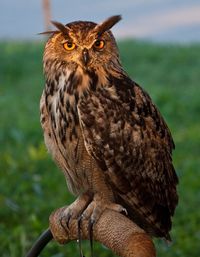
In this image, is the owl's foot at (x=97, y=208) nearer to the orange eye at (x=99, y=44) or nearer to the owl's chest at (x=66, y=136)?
the owl's chest at (x=66, y=136)

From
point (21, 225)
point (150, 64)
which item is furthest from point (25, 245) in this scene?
point (150, 64)

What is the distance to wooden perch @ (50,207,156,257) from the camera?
2.04m

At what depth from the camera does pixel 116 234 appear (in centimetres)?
222

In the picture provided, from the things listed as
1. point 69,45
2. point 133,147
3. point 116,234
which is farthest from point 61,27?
point 116,234

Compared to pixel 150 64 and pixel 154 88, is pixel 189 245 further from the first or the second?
pixel 150 64

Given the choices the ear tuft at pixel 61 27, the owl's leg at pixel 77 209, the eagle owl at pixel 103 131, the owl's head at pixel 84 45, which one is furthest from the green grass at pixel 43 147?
the ear tuft at pixel 61 27

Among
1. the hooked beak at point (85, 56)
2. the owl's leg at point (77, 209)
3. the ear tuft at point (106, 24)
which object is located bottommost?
the owl's leg at point (77, 209)

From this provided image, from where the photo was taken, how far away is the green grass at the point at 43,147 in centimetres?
476

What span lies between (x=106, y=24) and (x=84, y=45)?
0.38ft

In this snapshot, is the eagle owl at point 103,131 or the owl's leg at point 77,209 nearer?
Answer: the owl's leg at point 77,209

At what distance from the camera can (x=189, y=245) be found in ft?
15.3

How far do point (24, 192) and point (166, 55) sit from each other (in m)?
6.80

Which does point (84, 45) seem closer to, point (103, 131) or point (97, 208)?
point (103, 131)

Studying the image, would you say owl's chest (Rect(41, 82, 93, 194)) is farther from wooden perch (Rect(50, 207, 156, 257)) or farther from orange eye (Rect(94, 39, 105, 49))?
wooden perch (Rect(50, 207, 156, 257))
